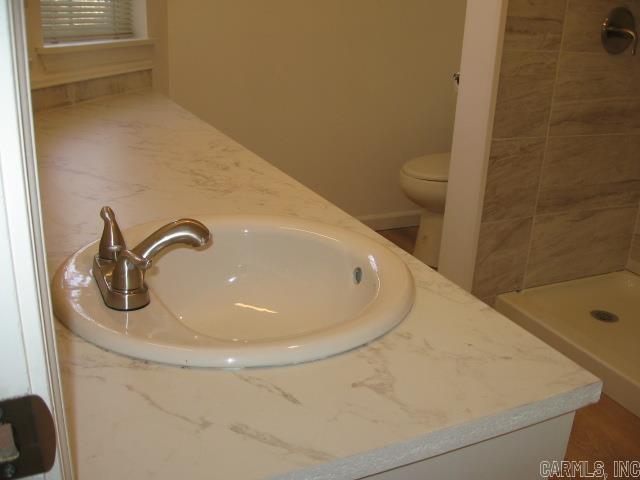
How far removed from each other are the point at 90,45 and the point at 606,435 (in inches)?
81.9

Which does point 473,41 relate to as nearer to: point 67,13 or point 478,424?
point 67,13

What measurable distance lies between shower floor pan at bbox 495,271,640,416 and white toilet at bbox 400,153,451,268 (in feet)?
1.92

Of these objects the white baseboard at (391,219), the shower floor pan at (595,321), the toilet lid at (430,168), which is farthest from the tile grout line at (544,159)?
the white baseboard at (391,219)

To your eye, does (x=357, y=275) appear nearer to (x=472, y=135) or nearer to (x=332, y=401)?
(x=332, y=401)

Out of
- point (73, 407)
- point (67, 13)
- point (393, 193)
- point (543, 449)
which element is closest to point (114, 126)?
point (67, 13)

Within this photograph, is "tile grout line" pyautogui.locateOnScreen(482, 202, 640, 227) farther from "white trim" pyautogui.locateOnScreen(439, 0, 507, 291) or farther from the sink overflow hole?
the sink overflow hole

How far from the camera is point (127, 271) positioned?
800 mm

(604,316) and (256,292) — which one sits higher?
(256,292)

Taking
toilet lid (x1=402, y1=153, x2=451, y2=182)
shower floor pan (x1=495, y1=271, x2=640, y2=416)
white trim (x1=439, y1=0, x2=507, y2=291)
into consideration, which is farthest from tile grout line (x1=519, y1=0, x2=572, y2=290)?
toilet lid (x1=402, y1=153, x2=451, y2=182)

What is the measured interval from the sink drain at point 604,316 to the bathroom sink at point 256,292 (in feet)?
5.81

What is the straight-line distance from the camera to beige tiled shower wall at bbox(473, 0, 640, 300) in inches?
88.6

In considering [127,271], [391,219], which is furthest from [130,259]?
[391,219]

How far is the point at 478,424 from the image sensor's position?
2.12 feet

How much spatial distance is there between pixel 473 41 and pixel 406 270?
1.56 m
